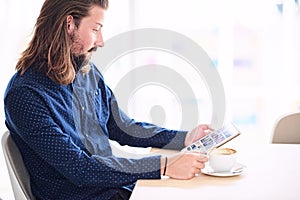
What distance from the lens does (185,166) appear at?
1.35 m

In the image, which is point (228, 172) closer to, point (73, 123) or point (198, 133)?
point (198, 133)

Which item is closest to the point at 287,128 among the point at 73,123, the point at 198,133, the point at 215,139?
the point at 198,133

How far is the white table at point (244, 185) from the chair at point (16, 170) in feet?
1.10

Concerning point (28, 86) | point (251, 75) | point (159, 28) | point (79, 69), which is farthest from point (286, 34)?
point (28, 86)

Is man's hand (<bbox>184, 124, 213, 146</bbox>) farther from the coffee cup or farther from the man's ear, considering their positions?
the man's ear

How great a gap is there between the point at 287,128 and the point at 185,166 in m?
0.87

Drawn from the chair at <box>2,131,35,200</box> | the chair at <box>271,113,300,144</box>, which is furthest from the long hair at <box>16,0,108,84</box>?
the chair at <box>271,113,300,144</box>

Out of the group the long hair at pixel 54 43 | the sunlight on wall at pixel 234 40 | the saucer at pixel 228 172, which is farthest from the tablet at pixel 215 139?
the sunlight on wall at pixel 234 40

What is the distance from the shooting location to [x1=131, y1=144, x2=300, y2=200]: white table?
3.88ft

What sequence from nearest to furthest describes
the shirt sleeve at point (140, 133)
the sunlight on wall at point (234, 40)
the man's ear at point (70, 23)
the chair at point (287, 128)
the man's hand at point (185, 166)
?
the man's hand at point (185, 166)
the man's ear at point (70, 23)
the shirt sleeve at point (140, 133)
the chair at point (287, 128)
the sunlight on wall at point (234, 40)

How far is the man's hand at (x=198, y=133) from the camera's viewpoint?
1643 mm

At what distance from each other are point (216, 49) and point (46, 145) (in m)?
1.75

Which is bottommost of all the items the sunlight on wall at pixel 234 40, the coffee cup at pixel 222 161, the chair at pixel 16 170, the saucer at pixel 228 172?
the chair at pixel 16 170

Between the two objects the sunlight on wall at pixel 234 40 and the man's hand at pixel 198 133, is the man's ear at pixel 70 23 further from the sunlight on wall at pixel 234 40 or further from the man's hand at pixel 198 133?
the sunlight on wall at pixel 234 40
